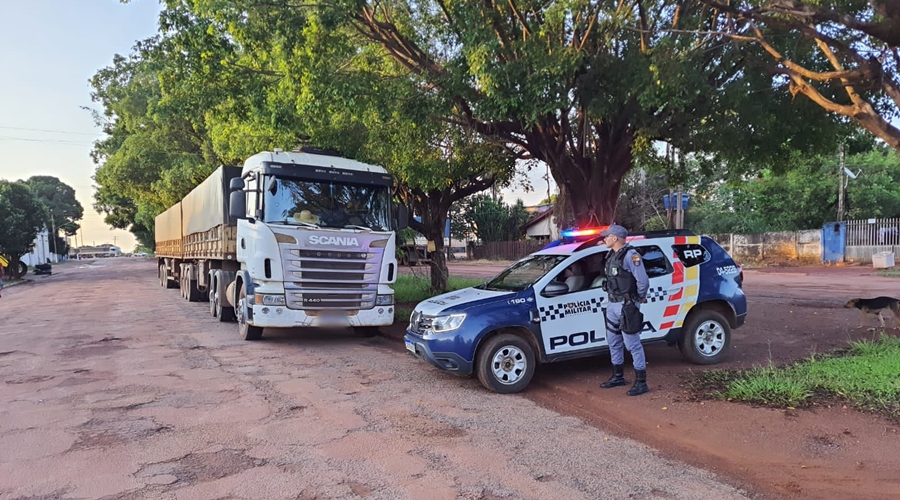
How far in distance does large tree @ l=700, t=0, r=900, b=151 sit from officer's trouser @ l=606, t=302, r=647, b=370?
3838 mm

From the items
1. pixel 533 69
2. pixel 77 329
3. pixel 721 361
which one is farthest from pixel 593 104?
pixel 77 329

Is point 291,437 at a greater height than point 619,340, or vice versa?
point 619,340

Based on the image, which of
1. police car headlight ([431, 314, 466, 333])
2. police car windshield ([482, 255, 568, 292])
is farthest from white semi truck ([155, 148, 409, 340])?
police car headlight ([431, 314, 466, 333])

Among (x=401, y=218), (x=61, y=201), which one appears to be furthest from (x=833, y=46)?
(x=61, y=201)

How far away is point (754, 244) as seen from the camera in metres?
32.3

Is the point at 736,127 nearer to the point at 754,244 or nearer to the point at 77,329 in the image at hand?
the point at 77,329

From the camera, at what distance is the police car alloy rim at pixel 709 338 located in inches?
296

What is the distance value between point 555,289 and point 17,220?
35137 mm

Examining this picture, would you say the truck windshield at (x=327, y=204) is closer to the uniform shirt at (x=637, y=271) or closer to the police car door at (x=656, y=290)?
the police car door at (x=656, y=290)

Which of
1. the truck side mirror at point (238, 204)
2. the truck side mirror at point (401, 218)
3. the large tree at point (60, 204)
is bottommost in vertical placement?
the truck side mirror at point (401, 218)

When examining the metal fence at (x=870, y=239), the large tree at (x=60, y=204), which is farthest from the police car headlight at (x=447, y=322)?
the large tree at (x=60, y=204)

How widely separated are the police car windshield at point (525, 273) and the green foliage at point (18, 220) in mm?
33737

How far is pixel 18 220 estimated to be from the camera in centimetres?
3147

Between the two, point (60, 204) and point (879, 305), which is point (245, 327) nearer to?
point (879, 305)
